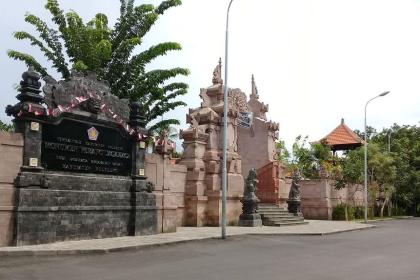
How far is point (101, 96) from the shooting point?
16.0 metres

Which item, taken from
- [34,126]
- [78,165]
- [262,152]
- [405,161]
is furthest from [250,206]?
[405,161]

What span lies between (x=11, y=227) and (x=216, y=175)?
1094 cm

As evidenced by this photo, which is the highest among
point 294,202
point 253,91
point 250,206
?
point 253,91

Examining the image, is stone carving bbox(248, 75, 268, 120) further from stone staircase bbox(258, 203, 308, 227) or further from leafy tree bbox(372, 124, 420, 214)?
leafy tree bbox(372, 124, 420, 214)

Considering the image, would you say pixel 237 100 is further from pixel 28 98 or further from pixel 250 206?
pixel 28 98

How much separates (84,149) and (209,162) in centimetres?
816

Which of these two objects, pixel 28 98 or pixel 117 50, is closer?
pixel 28 98

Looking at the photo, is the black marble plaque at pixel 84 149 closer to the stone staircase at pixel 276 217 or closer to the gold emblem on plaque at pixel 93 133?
the gold emblem on plaque at pixel 93 133

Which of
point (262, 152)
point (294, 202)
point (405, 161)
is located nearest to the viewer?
point (294, 202)

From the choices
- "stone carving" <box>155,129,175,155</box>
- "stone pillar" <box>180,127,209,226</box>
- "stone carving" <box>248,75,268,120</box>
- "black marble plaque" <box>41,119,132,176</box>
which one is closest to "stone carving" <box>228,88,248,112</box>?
"stone carving" <box>248,75,268,120</box>

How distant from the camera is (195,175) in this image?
21.8 metres

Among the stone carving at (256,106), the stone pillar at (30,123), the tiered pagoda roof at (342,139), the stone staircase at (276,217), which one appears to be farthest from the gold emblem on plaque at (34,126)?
the tiered pagoda roof at (342,139)

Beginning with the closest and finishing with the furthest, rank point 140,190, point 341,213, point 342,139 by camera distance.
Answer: point 140,190 < point 341,213 < point 342,139

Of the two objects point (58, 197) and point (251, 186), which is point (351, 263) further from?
point (251, 186)
